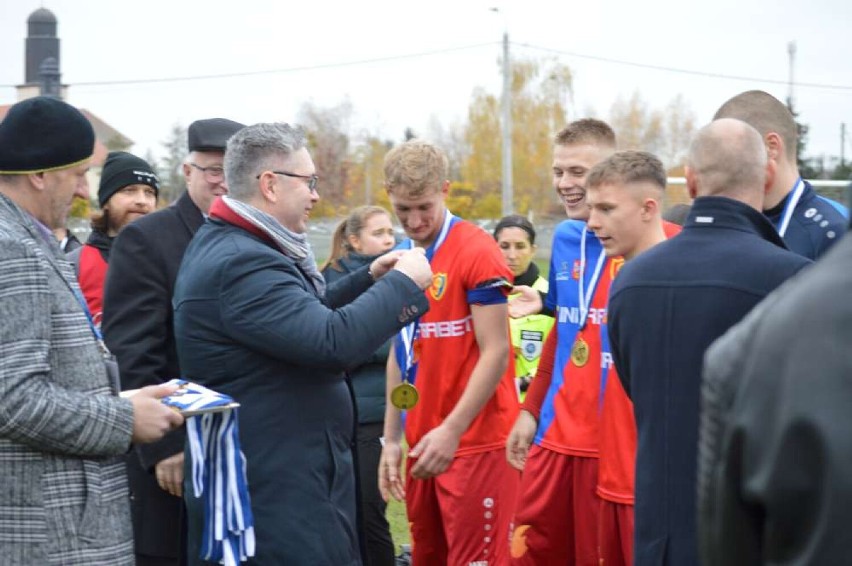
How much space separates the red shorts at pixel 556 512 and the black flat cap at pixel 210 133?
1969 millimetres

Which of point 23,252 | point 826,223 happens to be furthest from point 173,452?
point 826,223

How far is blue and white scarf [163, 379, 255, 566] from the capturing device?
12.7 feet

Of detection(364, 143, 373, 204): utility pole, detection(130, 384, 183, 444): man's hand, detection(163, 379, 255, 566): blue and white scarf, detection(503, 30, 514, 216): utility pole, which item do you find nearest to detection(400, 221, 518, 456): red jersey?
detection(163, 379, 255, 566): blue and white scarf

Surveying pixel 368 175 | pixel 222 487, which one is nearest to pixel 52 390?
pixel 222 487

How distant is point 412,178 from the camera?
5.18 m

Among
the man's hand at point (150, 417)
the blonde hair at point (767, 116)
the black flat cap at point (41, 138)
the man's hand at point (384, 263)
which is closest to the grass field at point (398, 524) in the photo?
the man's hand at point (384, 263)

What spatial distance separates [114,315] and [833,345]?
3744 mm

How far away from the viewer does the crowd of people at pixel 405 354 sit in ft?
11.2

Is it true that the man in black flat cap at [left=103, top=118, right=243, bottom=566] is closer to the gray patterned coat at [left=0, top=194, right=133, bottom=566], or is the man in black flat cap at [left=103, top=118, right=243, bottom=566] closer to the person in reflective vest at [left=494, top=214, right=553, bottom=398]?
the gray patterned coat at [left=0, top=194, right=133, bottom=566]

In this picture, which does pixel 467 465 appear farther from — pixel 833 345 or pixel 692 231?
pixel 833 345

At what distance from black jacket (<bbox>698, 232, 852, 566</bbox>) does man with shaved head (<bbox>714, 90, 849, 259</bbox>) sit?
127 inches

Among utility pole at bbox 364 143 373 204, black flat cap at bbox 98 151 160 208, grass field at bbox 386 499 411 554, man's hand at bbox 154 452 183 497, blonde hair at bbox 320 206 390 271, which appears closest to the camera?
man's hand at bbox 154 452 183 497

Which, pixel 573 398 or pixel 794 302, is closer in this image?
pixel 794 302

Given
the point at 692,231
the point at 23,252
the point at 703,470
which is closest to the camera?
the point at 703,470
